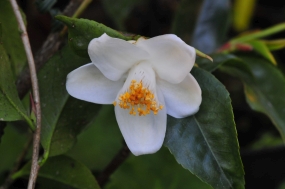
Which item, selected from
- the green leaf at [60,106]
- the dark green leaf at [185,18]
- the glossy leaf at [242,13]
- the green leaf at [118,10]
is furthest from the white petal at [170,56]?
the glossy leaf at [242,13]

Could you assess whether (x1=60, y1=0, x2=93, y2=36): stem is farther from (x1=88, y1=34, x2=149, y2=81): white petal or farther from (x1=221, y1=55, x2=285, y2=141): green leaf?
(x1=221, y1=55, x2=285, y2=141): green leaf

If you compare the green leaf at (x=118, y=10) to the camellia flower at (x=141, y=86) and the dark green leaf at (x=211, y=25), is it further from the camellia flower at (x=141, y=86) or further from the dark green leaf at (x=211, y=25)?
the camellia flower at (x=141, y=86)

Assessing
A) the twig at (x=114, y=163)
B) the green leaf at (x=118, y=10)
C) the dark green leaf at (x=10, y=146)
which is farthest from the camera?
the green leaf at (x=118, y=10)

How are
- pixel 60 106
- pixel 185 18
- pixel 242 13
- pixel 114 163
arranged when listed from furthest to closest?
1. pixel 242 13
2. pixel 185 18
3. pixel 114 163
4. pixel 60 106

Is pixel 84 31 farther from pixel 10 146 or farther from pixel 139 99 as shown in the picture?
pixel 10 146

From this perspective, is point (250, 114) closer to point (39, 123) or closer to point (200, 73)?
point (200, 73)

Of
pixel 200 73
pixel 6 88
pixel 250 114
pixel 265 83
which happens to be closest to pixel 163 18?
pixel 250 114

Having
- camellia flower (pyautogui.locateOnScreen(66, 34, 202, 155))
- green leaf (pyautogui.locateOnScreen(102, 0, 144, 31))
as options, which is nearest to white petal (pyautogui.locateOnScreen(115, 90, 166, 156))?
camellia flower (pyautogui.locateOnScreen(66, 34, 202, 155))

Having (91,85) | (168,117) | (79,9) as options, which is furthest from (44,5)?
(168,117)
